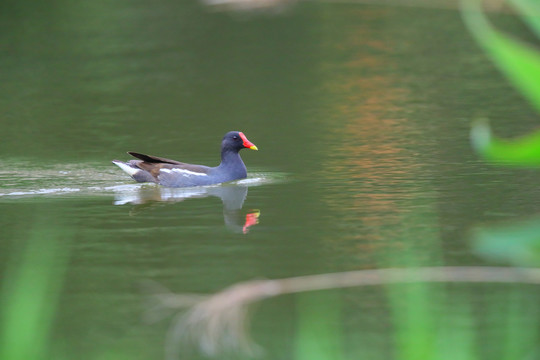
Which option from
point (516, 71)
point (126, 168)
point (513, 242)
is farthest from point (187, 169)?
point (516, 71)

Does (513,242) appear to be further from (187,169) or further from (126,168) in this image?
(126,168)

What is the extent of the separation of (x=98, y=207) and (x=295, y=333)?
563cm

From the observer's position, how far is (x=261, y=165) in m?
13.6

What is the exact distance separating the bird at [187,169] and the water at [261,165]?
20 centimetres

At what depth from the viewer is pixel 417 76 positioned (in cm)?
2089

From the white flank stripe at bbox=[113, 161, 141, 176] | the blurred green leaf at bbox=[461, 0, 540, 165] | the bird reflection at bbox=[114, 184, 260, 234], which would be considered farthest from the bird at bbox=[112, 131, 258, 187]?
the blurred green leaf at bbox=[461, 0, 540, 165]

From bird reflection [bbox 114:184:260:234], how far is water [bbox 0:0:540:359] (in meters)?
0.05

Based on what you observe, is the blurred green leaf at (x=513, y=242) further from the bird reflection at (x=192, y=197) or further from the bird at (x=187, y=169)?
the bird at (x=187, y=169)

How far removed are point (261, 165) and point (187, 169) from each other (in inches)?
59.2

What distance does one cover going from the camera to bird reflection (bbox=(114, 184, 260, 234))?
10430 mm

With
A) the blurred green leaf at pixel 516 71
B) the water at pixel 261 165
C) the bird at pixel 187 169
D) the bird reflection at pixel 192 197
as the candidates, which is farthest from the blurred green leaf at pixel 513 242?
the bird at pixel 187 169

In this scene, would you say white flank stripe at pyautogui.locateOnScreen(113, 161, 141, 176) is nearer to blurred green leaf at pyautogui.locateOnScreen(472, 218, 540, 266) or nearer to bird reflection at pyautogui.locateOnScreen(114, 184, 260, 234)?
bird reflection at pyautogui.locateOnScreen(114, 184, 260, 234)

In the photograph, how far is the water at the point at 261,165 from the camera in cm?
700

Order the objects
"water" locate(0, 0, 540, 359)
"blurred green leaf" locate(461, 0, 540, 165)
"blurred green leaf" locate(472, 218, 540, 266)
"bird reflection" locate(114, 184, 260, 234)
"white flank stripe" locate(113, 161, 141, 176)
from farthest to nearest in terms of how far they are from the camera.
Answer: "white flank stripe" locate(113, 161, 141, 176) < "bird reflection" locate(114, 184, 260, 234) < "water" locate(0, 0, 540, 359) < "blurred green leaf" locate(472, 218, 540, 266) < "blurred green leaf" locate(461, 0, 540, 165)
